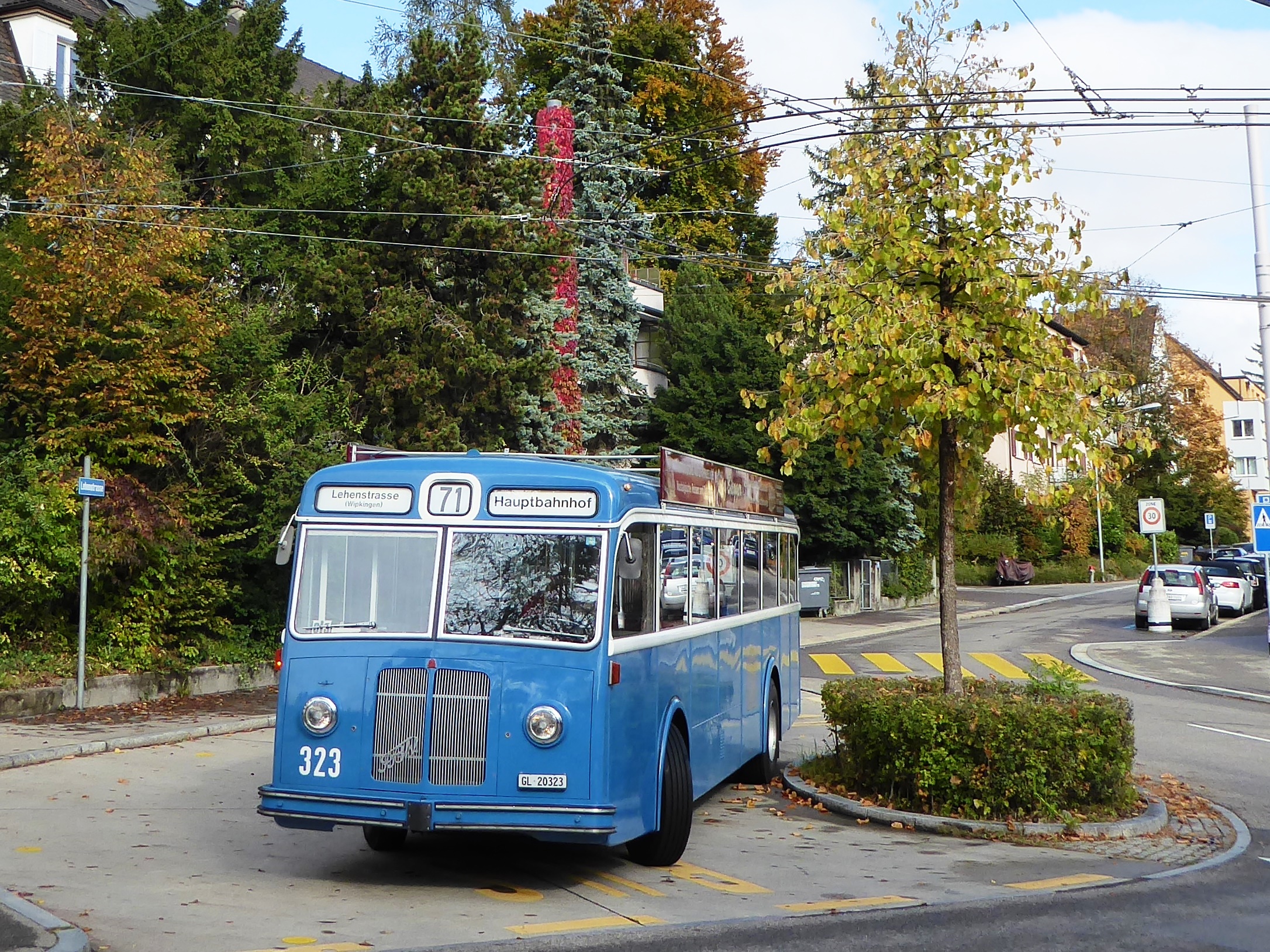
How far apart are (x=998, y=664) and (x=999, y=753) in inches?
618

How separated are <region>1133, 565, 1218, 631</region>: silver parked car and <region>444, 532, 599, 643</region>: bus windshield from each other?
1170 inches

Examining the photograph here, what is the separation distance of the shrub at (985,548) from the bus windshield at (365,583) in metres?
55.5

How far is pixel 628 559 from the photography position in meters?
8.74

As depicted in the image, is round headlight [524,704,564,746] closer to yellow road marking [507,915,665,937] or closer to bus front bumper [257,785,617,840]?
bus front bumper [257,785,617,840]

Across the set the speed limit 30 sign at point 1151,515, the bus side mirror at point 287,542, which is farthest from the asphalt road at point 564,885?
the speed limit 30 sign at point 1151,515

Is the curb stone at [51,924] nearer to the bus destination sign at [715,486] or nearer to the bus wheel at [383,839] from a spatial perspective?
the bus wheel at [383,839]

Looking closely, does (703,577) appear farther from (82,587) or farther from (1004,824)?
(82,587)

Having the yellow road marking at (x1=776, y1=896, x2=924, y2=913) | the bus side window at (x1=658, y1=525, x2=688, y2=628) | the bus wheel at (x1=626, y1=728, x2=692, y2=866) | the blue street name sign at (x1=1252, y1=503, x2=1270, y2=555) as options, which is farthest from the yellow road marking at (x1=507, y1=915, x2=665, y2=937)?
the blue street name sign at (x1=1252, y1=503, x2=1270, y2=555)

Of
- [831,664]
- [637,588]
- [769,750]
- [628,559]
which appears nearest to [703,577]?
[637,588]

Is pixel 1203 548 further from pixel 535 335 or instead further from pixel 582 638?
pixel 582 638

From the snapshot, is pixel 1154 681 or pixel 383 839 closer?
pixel 383 839

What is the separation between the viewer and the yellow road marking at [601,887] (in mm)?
8383

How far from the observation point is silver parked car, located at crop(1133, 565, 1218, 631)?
34.8 meters

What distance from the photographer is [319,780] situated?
27.1ft
